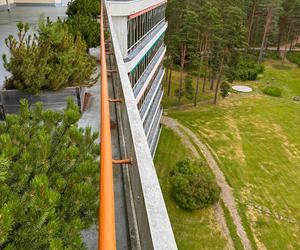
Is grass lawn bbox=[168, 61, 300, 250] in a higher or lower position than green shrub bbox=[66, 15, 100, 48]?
lower

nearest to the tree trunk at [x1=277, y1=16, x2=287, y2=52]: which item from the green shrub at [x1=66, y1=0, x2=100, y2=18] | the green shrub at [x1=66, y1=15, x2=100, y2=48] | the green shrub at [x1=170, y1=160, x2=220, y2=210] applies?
the green shrub at [x1=170, y1=160, x2=220, y2=210]

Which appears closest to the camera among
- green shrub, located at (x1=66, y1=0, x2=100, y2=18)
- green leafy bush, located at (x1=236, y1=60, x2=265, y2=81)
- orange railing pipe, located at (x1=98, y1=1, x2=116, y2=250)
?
orange railing pipe, located at (x1=98, y1=1, x2=116, y2=250)

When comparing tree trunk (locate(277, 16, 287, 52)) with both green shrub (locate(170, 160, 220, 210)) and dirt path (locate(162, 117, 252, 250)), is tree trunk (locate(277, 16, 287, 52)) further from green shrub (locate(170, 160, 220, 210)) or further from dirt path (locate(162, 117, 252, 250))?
green shrub (locate(170, 160, 220, 210))

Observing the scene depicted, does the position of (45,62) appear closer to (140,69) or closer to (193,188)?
(140,69)

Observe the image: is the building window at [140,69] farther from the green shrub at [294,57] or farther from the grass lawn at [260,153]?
the green shrub at [294,57]

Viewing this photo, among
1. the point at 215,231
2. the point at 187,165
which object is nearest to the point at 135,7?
the point at 187,165

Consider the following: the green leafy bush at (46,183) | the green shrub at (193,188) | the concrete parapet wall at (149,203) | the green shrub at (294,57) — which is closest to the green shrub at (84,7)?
the green shrub at (193,188)
